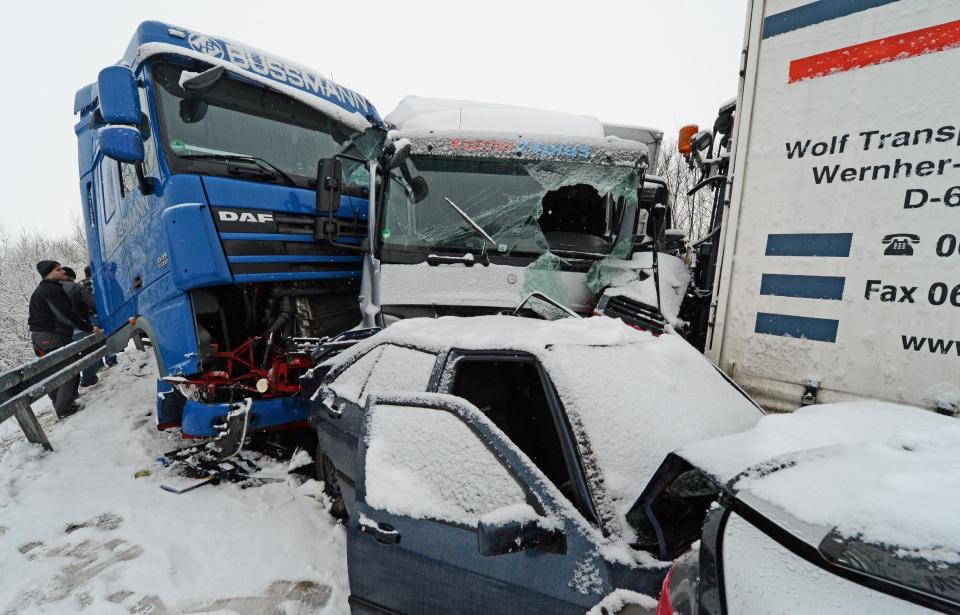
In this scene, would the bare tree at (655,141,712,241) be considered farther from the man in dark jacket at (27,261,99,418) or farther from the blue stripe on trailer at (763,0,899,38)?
the man in dark jacket at (27,261,99,418)

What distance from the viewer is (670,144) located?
23609mm

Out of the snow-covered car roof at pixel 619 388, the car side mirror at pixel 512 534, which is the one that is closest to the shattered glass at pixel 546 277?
the snow-covered car roof at pixel 619 388

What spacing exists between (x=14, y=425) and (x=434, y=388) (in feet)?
29.3

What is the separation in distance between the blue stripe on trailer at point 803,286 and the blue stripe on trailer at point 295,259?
4.06 meters

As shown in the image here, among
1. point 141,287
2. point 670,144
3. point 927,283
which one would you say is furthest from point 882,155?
point 670,144

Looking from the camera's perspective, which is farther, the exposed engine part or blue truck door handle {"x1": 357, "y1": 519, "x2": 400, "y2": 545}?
the exposed engine part

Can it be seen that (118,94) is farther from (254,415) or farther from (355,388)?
(355,388)

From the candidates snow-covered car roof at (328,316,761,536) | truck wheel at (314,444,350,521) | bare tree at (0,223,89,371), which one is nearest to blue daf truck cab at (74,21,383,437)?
truck wheel at (314,444,350,521)

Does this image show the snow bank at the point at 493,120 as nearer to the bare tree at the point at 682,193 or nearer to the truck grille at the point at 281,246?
the truck grille at the point at 281,246

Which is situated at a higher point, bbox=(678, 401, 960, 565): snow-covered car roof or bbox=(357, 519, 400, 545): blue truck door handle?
bbox=(678, 401, 960, 565): snow-covered car roof

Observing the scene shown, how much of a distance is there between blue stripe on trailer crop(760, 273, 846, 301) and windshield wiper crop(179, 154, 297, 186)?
4.25 metres

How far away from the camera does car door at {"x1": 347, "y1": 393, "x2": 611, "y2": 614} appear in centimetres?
159

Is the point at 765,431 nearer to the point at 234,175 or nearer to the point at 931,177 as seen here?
the point at 931,177

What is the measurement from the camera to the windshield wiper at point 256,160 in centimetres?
420
